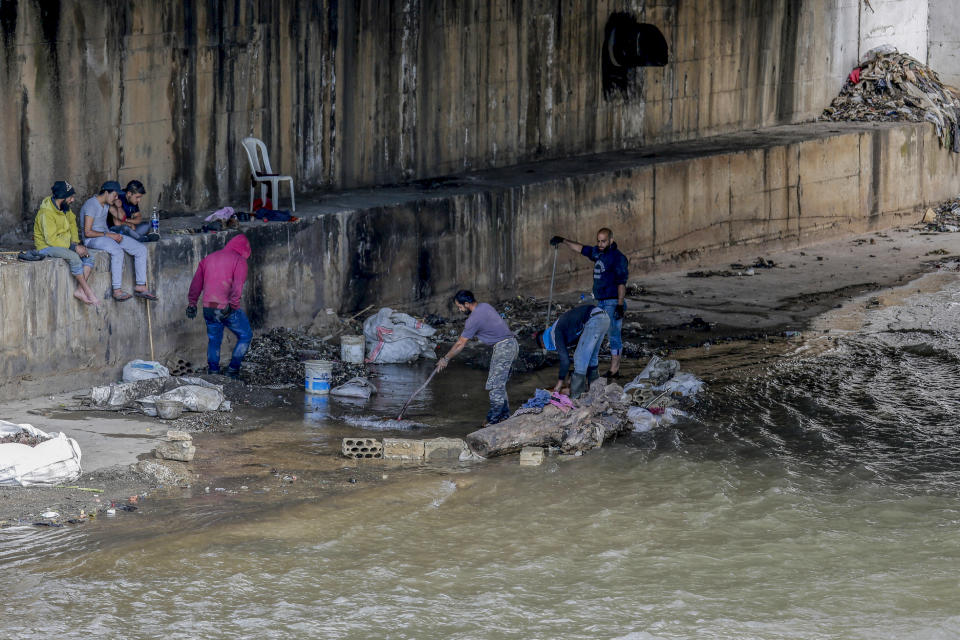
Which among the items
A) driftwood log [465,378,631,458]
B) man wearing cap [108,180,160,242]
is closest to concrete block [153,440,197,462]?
driftwood log [465,378,631,458]

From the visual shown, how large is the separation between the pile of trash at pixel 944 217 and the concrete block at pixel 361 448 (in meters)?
A: 15.6

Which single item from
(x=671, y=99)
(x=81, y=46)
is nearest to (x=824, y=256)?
(x=671, y=99)

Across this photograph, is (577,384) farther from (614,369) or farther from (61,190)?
(61,190)

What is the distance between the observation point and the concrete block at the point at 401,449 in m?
11.2

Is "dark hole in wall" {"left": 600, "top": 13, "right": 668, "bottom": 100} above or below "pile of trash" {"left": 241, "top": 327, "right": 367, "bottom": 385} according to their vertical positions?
above

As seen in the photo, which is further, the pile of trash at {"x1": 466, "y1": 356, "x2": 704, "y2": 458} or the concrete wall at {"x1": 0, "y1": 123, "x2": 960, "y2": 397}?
the concrete wall at {"x1": 0, "y1": 123, "x2": 960, "y2": 397}

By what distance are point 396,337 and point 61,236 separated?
387 cm

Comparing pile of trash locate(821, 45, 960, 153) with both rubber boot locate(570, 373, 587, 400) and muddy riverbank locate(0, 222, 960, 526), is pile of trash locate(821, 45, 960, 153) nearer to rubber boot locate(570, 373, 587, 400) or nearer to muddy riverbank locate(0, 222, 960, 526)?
muddy riverbank locate(0, 222, 960, 526)

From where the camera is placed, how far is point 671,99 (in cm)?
2194

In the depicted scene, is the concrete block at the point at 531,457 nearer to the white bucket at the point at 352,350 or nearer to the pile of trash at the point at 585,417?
the pile of trash at the point at 585,417

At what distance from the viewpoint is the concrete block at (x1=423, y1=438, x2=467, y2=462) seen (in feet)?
37.1

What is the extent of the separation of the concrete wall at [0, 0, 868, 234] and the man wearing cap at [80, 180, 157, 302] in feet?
3.59

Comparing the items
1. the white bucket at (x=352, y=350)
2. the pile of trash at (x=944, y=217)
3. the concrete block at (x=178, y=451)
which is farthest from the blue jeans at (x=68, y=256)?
the pile of trash at (x=944, y=217)

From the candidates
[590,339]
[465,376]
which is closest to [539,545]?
[590,339]
